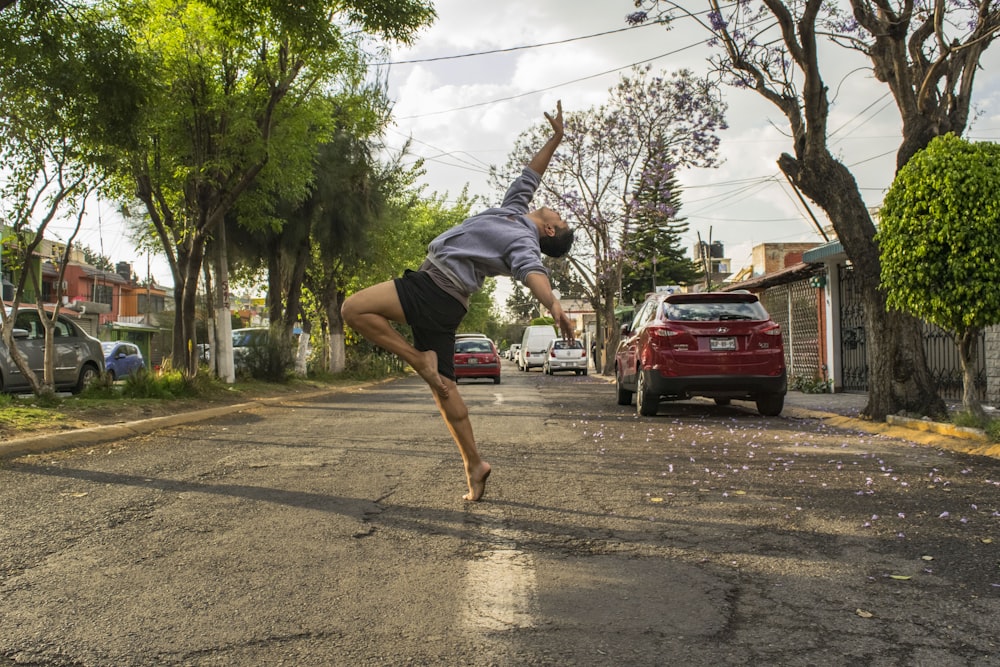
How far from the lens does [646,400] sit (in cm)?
1148

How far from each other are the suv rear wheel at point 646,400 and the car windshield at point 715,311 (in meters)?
0.93

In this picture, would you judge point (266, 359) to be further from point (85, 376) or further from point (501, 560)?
point (501, 560)

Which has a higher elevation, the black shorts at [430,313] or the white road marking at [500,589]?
the black shorts at [430,313]

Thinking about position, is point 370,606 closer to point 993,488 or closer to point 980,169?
point 993,488

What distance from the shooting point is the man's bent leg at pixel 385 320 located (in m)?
4.77

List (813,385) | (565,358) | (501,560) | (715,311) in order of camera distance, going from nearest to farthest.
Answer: (501,560) → (715,311) → (813,385) → (565,358)

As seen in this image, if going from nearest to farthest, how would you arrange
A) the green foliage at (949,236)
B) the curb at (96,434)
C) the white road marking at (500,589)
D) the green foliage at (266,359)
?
the white road marking at (500,589), the curb at (96,434), the green foliage at (949,236), the green foliage at (266,359)

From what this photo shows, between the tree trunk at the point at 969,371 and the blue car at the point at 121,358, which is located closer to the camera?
the tree trunk at the point at 969,371

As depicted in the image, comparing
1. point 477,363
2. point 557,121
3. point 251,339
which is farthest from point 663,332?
point 477,363

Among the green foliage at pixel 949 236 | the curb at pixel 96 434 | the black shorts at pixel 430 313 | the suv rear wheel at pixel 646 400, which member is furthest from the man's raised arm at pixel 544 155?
the suv rear wheel at pixel 646 400

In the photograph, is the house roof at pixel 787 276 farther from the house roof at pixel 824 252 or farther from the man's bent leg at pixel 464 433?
the man's bent leg at pixel 464 433

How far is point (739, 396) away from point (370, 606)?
9783 millimetres

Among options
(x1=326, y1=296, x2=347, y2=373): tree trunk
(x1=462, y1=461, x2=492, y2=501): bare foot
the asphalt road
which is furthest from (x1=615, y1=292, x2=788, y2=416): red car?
(x1=326, y1=296, x2=347, y2=373): tree trunk

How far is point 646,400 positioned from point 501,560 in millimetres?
7945
